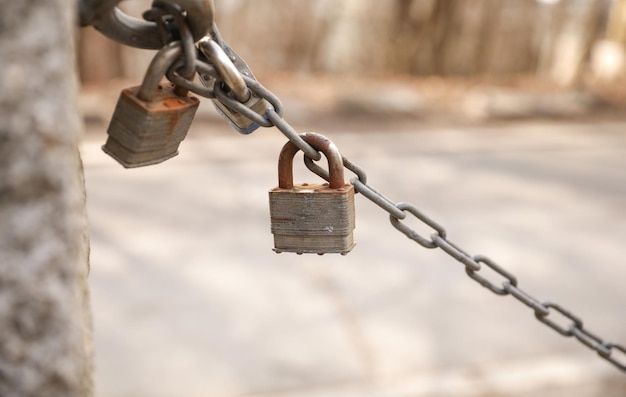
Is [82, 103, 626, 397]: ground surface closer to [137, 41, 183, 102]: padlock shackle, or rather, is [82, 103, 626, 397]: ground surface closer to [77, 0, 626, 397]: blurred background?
[77, 0, 626, 397]: blurred background

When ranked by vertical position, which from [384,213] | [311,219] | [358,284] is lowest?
[384,213]

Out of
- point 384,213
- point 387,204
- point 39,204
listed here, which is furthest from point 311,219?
point 384,213

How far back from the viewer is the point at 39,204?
65 centimetres

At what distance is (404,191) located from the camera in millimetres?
4926

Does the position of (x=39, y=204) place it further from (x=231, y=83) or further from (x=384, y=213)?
(x=384, y=213)

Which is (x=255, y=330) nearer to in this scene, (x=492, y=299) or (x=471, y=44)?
(x=492, y=299)

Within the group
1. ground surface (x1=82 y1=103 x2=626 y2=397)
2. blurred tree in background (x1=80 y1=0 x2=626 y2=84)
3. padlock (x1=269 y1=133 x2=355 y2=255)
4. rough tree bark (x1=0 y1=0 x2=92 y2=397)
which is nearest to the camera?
rough tree bark (x1=0 y1=0 x2=92 y2=397)

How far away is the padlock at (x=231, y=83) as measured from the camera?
88cm

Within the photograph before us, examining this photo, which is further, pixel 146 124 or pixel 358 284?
pixel 358 284

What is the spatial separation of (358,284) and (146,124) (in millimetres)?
2726

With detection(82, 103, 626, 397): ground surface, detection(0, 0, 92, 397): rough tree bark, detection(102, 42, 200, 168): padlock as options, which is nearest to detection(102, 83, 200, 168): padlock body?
detection(102, 42, 200, 168): padlock

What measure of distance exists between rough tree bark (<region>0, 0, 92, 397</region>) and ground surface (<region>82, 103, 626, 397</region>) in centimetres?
202

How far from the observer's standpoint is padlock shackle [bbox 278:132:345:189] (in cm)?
100

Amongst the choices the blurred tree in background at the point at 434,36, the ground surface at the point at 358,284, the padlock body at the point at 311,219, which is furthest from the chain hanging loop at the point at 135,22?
the blurred tree in background at the point at 434,36
